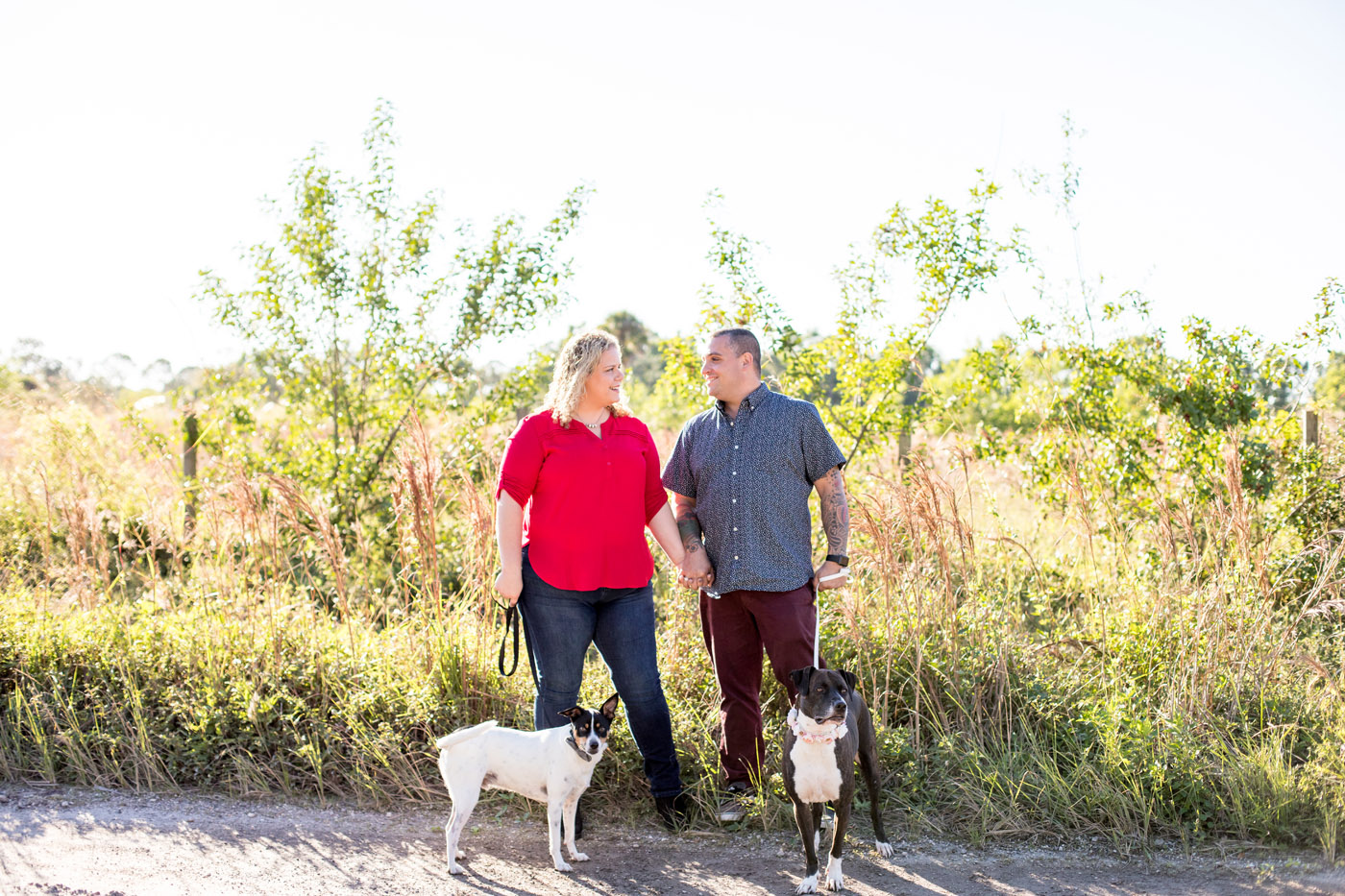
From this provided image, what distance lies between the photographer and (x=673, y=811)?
152 inches

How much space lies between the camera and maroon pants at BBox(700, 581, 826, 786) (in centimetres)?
368

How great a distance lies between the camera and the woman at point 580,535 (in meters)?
3.58

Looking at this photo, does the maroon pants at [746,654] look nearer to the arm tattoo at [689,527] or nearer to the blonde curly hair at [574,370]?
the arm tattoo at [689,527]

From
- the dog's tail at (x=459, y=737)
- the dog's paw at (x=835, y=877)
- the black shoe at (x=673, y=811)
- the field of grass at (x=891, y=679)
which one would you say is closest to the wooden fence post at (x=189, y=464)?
the field of grass at (x=891, y=679)

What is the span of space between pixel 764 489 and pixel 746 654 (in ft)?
2.23

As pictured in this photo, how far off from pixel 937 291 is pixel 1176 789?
335 cm

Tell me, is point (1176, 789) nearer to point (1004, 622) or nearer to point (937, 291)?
point (1004, 622)

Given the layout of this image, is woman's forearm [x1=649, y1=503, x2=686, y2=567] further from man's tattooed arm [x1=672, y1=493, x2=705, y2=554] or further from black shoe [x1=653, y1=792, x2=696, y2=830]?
black shoe [x1=653, y1=792, x2=696, y2=830]

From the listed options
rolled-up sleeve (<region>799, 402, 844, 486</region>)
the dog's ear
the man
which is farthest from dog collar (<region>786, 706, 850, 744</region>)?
rolled-up sleeve (<region>799, 402, 844, 486</region>)

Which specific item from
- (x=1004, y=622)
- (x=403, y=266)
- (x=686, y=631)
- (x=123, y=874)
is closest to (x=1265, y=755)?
(x=1004, y=622)

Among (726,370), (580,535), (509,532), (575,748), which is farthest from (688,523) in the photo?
(575,748)

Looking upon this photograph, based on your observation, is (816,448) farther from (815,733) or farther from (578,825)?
(578,825)

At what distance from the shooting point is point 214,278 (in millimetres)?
6855

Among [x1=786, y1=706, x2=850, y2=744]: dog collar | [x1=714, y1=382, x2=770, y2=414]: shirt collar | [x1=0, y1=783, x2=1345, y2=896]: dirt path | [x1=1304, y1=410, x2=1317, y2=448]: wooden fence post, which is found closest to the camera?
[x1=786, y1=706, x2=850, y2=744]: dog collar
